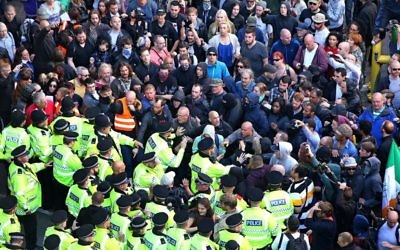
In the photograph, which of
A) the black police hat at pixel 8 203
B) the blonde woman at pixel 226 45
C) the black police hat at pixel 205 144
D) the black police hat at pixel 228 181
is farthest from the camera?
the blonde woman at pixel 226 45

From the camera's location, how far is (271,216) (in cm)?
1378

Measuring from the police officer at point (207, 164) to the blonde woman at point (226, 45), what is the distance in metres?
4.01

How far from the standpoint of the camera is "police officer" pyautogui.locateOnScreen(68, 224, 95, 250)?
1299cm

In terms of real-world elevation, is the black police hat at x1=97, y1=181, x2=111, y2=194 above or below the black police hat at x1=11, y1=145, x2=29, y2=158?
below

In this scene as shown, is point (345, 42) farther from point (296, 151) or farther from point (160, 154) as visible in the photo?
point (160, 154)

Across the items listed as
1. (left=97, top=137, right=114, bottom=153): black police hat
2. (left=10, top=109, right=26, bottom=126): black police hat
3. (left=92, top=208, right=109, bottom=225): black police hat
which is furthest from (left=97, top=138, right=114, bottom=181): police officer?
(left=92, top=208, right=109, bottom=225): black police hat

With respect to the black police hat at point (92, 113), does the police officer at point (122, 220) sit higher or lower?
lower

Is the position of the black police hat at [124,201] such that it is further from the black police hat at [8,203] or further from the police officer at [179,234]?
the black police hat at [8,203]

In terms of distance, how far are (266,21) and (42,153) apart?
5.65m

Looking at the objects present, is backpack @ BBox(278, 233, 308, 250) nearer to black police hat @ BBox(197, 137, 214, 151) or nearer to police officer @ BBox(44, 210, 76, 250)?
black police hat @ BBox(197, 137, 214, 151)

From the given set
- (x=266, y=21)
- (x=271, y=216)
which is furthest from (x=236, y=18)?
(x=271, y=216)

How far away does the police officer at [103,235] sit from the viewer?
13.3 m

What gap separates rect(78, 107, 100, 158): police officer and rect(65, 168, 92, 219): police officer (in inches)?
45.4

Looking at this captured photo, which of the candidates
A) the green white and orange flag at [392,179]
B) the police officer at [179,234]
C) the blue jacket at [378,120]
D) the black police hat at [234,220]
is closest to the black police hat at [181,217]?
the police officer at [179,234]
